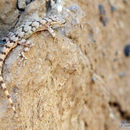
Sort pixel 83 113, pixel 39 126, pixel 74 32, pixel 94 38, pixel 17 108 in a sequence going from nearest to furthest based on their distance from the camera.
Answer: pixel 17 108, pixel 39 126, pixel 74 32, pixel 83 113, pixel 94 38

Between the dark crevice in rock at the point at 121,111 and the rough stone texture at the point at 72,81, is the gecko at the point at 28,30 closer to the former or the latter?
the rough stone texture at the point at 72,81

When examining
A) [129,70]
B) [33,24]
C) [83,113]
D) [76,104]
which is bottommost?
[129,70]

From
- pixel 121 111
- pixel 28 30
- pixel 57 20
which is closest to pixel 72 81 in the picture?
pixel 57 20

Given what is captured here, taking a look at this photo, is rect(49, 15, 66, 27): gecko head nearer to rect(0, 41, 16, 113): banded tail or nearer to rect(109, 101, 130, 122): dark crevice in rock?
rect(0, 41, 16, 113): banded tail

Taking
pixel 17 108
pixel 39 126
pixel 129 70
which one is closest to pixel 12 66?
pixel 17 108

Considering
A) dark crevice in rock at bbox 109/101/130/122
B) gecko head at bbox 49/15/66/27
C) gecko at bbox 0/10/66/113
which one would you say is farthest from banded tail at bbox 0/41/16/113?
dark crevice in rock at bbox 109/101/130/122

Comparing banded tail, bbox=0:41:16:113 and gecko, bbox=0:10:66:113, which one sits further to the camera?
gecko, bbox=0:10:66:113

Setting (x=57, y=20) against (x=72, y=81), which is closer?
(x=57, y=20)

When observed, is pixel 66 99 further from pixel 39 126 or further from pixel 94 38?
pixel 94 38

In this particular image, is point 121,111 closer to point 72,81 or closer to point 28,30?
point 72,81
